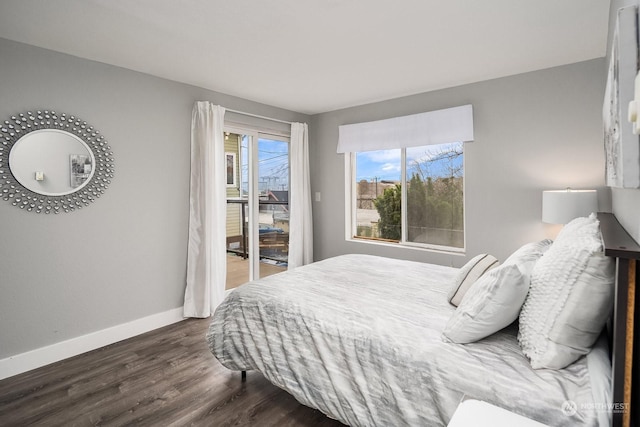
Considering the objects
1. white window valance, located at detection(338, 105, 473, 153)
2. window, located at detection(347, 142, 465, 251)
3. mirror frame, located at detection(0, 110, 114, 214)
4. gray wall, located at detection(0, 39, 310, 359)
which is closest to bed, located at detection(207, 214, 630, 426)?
gray wall, located at detection(0, 39, 310, 359)

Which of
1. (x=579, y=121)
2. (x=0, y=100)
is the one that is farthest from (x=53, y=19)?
(x=579, y=121)

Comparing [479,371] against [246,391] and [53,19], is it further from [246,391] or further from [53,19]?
[53,19]

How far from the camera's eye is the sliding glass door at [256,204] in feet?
13.8

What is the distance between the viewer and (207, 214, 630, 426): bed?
1.18 metres

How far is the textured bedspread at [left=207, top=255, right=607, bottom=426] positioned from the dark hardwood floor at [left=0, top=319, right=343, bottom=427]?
228mm

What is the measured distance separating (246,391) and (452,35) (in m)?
2.96

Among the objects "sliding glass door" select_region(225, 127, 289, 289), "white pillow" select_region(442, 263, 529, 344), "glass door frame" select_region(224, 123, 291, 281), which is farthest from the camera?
"glass door frame" select_region(224, 123, 291, 281)

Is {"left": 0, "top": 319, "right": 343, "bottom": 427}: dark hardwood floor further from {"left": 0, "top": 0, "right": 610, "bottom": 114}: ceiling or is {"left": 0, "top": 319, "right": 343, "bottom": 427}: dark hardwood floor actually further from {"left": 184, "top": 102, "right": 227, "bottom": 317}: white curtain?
{"left": 0, "top": 0, "right": 610, "bottom": 114}: ceiling

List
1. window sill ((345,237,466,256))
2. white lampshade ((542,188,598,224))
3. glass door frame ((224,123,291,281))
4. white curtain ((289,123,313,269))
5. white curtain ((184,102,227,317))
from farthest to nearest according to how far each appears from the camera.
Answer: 1. white curtain ((289,123,313,269))
2. glass door frame ((224,123,291,281))
3. window sill ((345,237,466,256))
4. white curtain ((184,102,227,317))
5. white lampshade ((542,188,598,224))

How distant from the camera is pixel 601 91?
9.51ft

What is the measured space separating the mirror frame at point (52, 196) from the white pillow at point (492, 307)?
9.93 ft

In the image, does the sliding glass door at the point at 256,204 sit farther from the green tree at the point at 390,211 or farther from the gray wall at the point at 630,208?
the gray wall at the point at 630,208

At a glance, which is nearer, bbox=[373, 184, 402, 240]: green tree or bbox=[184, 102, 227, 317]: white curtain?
bbox=[184, 102, 227, 317]: white curtain

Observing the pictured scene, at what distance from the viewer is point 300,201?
4750 mm
